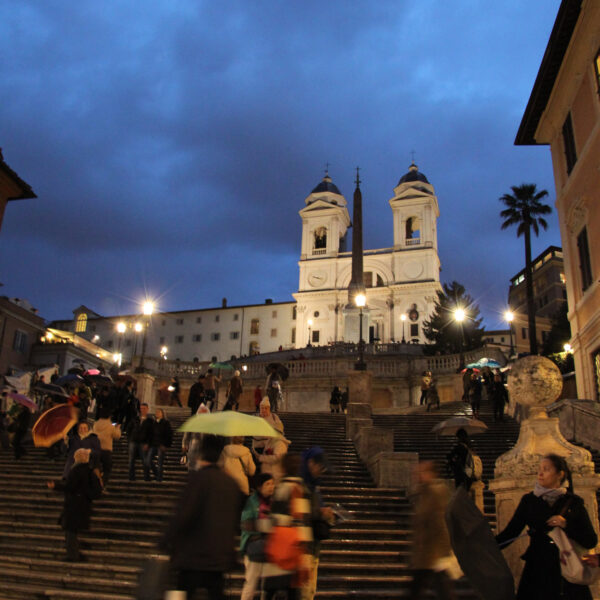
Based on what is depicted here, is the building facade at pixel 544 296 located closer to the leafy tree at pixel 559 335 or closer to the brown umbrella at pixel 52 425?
the leafy tree at pixel 559 335

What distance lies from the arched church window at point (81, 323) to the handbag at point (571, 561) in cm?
9404

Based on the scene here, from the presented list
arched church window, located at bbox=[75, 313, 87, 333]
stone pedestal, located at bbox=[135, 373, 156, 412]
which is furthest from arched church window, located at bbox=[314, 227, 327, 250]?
stone pedestal, located at bbox=[135, 373, 156, 412]

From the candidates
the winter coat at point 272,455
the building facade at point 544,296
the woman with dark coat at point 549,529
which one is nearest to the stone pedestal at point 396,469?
the winter coat at point 272,455

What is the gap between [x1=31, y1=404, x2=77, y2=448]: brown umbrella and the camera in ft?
40.3

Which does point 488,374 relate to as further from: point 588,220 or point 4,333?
point 4,333

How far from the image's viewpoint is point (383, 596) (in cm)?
735

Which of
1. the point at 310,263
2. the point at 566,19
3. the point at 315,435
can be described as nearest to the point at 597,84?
the point at 566,19

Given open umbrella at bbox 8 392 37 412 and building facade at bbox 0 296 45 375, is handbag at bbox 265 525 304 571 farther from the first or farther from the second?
building facade at bbox 0 296 45 375

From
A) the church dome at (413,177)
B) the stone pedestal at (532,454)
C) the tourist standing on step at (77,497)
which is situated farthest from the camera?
the church dome at (413,177)

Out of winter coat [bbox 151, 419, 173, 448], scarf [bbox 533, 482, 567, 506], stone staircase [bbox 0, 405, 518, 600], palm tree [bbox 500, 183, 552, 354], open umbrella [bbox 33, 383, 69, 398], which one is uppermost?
palm tree [bbox 500, 183, 552, 354]

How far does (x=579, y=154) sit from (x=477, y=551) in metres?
18.1

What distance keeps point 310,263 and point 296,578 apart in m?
75.6

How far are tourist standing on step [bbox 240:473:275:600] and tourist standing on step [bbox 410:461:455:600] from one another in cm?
137

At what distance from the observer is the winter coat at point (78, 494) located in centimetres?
838
